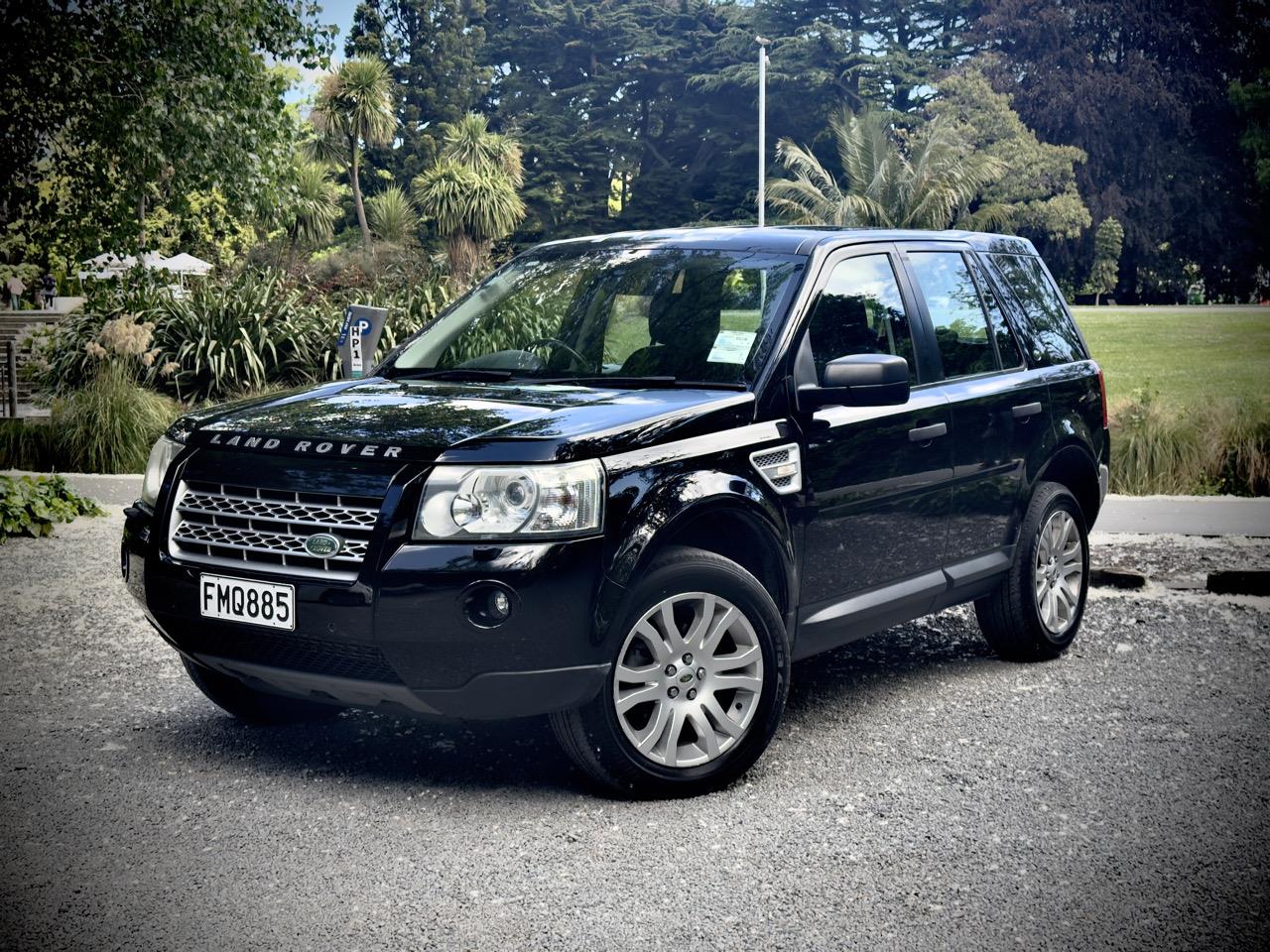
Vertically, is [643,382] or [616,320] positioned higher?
[616,320]

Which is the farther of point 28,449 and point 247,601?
point 28,449

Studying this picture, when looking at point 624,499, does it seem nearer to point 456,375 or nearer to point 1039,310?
point 456,375

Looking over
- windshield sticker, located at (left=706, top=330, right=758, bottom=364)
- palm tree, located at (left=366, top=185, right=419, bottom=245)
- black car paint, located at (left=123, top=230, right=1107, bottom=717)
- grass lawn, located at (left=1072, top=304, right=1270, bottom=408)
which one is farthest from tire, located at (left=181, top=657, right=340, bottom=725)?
palm tree, located at (left=366, top=185, right=419, bottom=245)

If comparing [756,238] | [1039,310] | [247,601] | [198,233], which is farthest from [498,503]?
[198,233]

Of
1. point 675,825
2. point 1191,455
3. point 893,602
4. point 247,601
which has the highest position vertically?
point 247,601

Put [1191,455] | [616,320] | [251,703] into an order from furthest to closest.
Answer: [1191,455], [616,320], [251,703]

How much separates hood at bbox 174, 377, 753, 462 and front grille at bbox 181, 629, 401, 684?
Result: 564mm

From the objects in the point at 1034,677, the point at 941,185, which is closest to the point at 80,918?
the point at 1034,677

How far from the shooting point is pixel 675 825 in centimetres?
452

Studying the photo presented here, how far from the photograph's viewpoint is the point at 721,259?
5.59 m

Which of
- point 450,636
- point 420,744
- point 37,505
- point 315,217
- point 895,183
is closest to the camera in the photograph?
point 450,636

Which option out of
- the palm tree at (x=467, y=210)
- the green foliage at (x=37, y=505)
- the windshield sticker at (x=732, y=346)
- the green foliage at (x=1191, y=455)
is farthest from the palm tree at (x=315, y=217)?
the windshield sticker at (x=732, y=346)

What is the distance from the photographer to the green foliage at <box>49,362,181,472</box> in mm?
13797

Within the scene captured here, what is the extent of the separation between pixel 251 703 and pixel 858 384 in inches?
99.3
